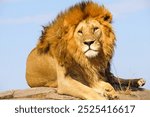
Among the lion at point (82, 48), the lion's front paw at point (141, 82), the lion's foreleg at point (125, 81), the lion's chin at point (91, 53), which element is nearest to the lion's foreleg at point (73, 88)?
the lion at point (82, 48)

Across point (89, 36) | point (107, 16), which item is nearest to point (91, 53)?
point (89, 36)

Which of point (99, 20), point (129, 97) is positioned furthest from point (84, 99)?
point (99, 20)

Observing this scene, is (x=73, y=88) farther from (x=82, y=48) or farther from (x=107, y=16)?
(x=107, y=16)

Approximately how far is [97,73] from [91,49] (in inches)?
14.1

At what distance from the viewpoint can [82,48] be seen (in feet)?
15.1

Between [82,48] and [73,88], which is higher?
[82,48]

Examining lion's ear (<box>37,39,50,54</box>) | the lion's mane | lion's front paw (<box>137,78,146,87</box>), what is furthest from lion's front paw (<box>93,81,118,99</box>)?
lion's ear (<box>37,39,50,54</box>)

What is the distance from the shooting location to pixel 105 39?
4.74 metres

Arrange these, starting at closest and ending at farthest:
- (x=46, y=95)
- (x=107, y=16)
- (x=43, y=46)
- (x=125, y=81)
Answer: (x=46, y=95) < (x=107, y=16) < (x=43, y=46) < (x=125, y=81)

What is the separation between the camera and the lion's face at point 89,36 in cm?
455

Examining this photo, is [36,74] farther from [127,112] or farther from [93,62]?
[127,112]

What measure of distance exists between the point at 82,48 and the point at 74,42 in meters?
0.13

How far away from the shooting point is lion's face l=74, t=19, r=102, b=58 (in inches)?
179

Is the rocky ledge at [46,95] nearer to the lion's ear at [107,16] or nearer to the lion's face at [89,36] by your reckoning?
the lion's face at [89,36]
